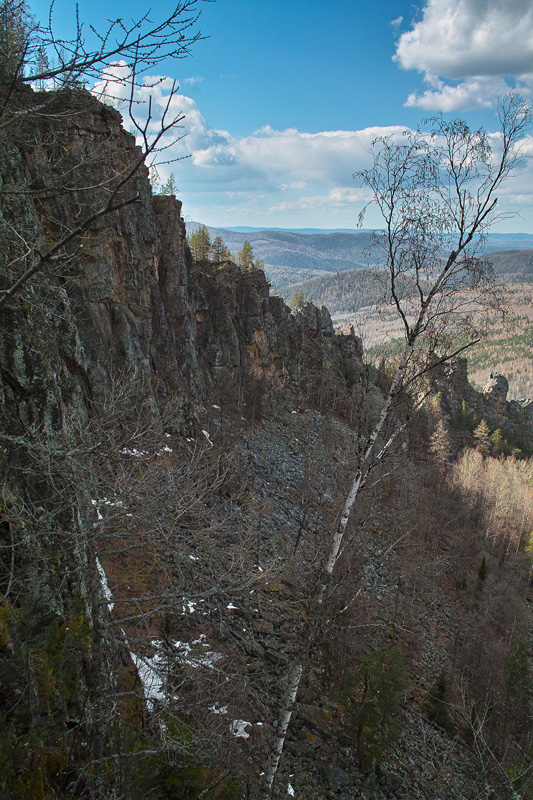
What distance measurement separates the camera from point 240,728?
37.6ft

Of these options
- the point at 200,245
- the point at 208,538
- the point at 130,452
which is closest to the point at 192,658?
the point at 208,538

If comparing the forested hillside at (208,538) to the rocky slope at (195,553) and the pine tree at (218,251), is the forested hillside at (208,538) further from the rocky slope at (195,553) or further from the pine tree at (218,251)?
the pine tree at (218,251)

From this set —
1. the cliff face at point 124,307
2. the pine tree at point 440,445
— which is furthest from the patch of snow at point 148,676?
the pine tree at point 440,445

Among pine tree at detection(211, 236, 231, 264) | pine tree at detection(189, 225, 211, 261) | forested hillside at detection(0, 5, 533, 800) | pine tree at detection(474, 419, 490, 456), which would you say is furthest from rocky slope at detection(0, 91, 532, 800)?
pine tree at detection(474, 419, 490, 456)

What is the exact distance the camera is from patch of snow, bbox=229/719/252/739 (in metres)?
10.7

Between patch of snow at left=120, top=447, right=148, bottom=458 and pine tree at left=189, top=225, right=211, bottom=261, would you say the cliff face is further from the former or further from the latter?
pine tree at left=189, top=225, right=211, bottom=261

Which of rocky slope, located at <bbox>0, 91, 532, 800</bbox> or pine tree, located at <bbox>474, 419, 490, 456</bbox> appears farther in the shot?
pine tree, located at <bbox>474, 419, 490, 456</bbox>

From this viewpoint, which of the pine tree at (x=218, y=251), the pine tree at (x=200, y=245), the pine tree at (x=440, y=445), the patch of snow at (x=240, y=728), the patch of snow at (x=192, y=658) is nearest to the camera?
the patch of snow at (x=192, y=658)

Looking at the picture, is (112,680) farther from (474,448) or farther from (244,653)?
(474,448)

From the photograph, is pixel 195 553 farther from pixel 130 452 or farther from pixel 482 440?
pixel 482 440

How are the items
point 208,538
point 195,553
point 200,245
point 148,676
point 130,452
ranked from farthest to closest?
→ 1. point 200,245
2. point 148,676
3. point 130,452
4. point 195,553
5. point 208,538

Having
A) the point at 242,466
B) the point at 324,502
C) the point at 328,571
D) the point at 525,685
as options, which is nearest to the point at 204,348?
the point at 242,466

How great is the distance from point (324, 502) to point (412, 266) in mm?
26375

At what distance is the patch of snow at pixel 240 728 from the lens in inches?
419
